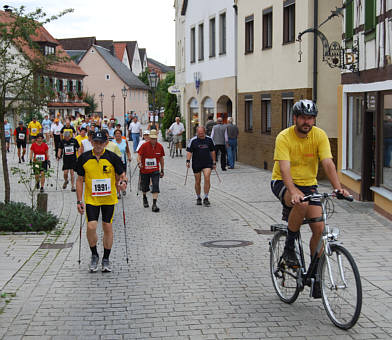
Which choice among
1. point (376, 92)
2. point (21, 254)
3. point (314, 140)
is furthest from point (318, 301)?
point (376, 92)

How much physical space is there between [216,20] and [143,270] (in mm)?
25589

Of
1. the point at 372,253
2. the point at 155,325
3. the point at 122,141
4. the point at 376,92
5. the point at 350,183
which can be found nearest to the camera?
the point at 155,325

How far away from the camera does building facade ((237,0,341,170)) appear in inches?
831

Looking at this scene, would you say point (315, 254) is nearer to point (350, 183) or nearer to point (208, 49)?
point (350, 183)

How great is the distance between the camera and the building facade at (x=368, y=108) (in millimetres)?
13820

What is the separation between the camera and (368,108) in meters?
15.3

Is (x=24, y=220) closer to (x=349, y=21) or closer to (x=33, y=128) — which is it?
(x=349, y=21)

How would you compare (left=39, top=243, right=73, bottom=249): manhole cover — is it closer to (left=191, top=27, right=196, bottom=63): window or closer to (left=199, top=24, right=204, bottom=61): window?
(left=199, top=24, right=204, bottom=61): window

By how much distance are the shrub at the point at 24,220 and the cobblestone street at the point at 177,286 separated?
10.9 inches

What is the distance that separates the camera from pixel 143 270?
905 centimetres

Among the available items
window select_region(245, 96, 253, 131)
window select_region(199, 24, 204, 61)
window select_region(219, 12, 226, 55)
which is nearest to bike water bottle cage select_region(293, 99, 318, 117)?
window select_region(245, 96, 253, 131)

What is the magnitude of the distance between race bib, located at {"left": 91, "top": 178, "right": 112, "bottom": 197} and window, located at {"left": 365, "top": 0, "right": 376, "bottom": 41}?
7965mm

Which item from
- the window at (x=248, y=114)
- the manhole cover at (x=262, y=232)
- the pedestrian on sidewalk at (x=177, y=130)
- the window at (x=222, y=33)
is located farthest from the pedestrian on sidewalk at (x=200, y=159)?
the window at (x=222, y=33)

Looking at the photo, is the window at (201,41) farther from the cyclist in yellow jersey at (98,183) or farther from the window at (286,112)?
the cyclist in yellow jersey at (98,183)
